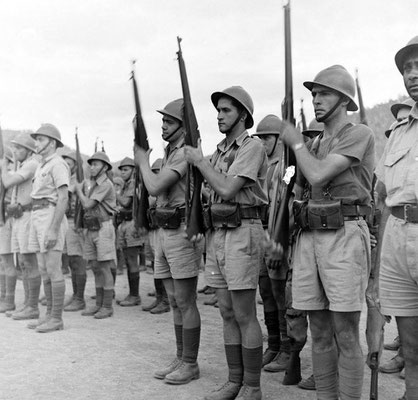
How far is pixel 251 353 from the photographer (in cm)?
445

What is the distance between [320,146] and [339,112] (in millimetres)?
282

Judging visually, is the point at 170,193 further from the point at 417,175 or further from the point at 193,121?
the point at 417,175

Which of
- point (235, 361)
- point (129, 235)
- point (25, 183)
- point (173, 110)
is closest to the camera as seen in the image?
point (235, 361)

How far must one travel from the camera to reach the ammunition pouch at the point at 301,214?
12.8 feet

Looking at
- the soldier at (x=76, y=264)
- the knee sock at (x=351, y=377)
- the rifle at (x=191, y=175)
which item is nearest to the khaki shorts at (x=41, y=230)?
the soldier at (x=76, y=264)

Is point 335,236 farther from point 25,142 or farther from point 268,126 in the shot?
point 25,142

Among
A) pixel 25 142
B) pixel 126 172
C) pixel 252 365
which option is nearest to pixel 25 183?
pixel 25 142

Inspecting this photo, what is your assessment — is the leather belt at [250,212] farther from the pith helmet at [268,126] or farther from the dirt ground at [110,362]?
the pith helmet at [268,126]

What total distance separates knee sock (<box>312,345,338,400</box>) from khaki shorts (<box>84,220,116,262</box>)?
204 inches

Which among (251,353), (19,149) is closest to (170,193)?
(251,353)

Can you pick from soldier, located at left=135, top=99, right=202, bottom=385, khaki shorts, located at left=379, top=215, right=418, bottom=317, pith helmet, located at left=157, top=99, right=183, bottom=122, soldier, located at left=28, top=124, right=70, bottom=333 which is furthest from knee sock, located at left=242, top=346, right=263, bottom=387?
soldier, located at left=28, top=124, right=70, bottom=333

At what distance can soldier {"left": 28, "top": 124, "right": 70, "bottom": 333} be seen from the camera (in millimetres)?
7129

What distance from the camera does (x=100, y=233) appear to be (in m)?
8.54

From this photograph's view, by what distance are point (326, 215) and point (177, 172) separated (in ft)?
6.07
